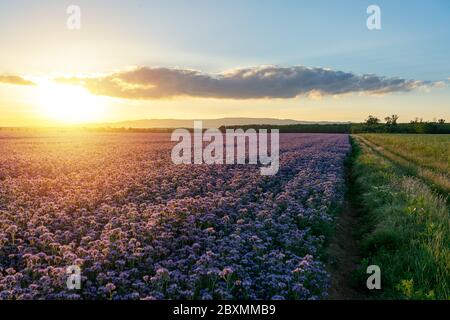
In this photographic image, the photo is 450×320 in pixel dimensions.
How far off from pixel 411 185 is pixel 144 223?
10024mm

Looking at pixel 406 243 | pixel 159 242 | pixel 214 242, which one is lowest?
pixel 406 243

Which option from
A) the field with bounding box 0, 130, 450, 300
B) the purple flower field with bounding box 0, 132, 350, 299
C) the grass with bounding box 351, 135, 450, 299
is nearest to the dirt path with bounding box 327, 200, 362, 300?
the field with bounding box 0, 130, 450, 300

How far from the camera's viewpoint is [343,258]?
368 inches

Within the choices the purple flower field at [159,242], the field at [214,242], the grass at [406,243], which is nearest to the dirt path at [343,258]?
the field at [214,242]

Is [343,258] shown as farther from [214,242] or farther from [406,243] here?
[214,242]

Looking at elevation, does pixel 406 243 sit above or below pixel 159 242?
below

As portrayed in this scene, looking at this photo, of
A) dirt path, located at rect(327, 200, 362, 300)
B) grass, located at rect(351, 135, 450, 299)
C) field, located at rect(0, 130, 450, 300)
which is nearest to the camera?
field, located at rect(0, 130, 450, 300)

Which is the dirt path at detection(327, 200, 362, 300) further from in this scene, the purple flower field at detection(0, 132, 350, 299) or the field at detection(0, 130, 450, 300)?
the purple flower field at detection(0, 132, 350, 299)

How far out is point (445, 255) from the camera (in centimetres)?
761

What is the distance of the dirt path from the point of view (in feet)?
24.9

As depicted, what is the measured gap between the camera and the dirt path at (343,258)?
7.59 meters

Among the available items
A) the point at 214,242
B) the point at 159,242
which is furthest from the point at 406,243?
the point at 159,242

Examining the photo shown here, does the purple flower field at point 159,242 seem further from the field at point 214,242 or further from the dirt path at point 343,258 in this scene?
the dirt path at point 343,258
